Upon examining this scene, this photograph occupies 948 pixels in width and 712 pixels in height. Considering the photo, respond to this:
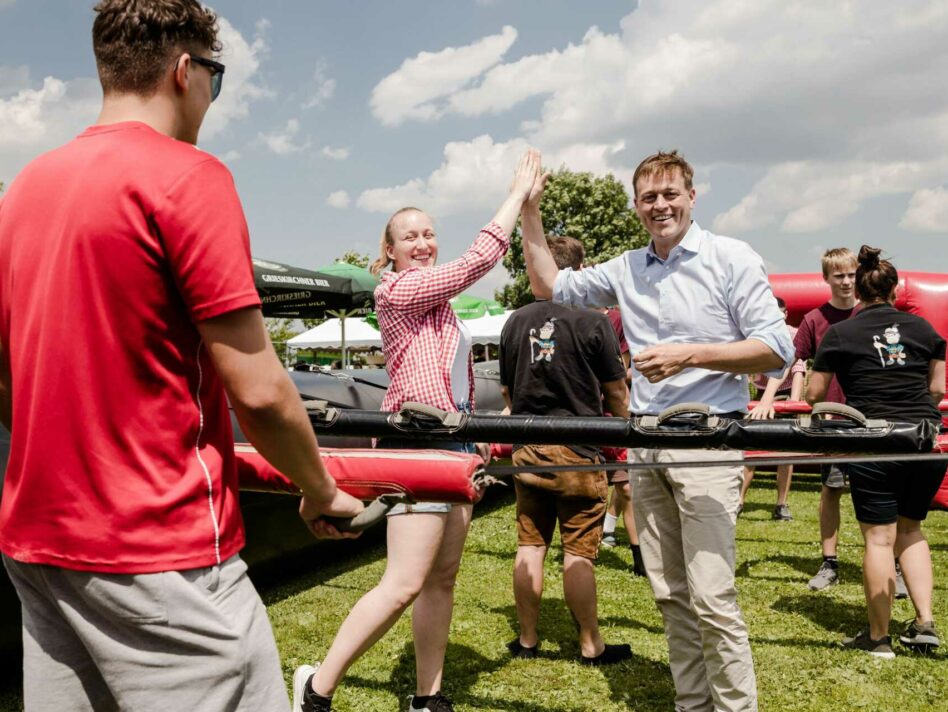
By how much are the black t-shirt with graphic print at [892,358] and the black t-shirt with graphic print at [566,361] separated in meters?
1.16

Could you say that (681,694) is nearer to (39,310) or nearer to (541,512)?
(541,512)

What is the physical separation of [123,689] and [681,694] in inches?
87.3

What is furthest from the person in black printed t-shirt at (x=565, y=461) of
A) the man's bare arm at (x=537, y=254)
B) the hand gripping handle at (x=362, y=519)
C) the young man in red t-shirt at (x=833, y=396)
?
the hand gripping handle at (x=362, y=519)

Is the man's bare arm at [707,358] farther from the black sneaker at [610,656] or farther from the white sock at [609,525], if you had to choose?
the white sock at [609,525]

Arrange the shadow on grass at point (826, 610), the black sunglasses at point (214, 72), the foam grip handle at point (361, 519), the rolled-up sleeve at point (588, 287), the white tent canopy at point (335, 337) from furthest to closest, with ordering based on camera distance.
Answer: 1. the white tent canopy at point (335, 337)
2. the shadow on grass at point (826, 610)
3. the rolled-up sleeve at point (588, 287)
4. the foam grip handle at point (361, 519)
5. the black sunglasses at point (214, 72)

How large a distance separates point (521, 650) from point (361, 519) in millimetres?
2751

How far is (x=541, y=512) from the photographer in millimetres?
4102

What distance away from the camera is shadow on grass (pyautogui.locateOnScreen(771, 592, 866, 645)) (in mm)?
4449

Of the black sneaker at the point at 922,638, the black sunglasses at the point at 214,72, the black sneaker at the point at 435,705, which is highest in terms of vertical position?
the black sunglasses at the point at 214,72

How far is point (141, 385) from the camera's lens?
1329mm

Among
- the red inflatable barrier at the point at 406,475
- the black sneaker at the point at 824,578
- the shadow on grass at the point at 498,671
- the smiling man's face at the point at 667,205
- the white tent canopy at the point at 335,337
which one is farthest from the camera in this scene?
the white tent canopy at the point at 335,337

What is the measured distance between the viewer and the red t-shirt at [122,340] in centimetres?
128

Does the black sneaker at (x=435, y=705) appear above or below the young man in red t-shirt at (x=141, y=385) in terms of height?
below

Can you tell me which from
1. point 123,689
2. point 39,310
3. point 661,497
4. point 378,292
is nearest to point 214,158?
point 39,310
